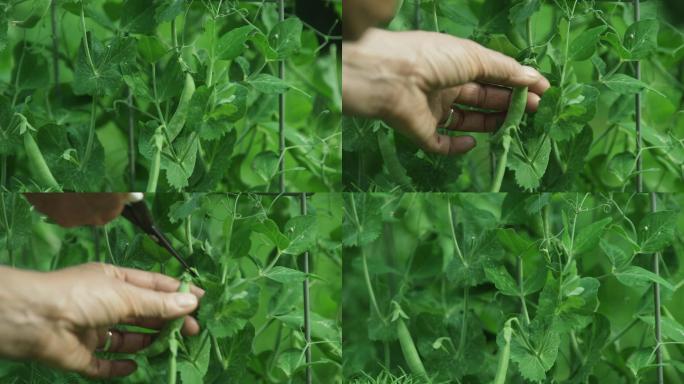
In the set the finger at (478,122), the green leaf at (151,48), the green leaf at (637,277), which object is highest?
the green leaf at (151,48)

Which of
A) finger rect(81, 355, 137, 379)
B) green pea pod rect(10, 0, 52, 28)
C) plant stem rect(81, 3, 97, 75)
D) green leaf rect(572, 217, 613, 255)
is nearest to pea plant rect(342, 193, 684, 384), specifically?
green leaf rect(572, 217, 613, 255)

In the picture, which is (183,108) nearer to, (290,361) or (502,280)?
(290,361)

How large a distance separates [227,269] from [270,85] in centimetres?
29

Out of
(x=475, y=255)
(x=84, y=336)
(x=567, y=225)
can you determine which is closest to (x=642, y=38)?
(x=567, y=225)

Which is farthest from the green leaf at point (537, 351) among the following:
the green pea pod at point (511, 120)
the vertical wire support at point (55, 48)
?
the vertical wire support at point (55, 48)

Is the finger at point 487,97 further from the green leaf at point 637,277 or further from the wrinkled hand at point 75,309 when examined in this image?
the wrinkled hand at point 75,309

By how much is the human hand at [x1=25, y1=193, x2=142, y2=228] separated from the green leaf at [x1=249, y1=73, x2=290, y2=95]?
245 millimetres

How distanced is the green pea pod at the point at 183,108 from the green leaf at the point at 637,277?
2.31 ft

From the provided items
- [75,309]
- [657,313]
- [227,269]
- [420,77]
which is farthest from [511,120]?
[75,309]

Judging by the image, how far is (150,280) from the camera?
1321 mm

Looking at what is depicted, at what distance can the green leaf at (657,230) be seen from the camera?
4.48 feet

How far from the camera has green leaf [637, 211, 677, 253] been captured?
4.48ft

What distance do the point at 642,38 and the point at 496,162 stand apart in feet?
0.96

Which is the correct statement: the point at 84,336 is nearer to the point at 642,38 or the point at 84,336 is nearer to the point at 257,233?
the point at 257,233
